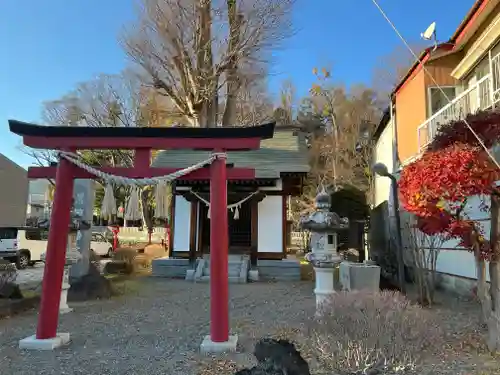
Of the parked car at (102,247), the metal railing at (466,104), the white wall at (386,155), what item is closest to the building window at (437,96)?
the metal railing at (466,104)

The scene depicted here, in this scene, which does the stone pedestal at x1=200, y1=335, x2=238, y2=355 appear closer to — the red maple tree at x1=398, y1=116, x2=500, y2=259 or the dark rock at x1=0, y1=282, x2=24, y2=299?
the red maple tree at x1=398, y1=116, x2=500, y2=259

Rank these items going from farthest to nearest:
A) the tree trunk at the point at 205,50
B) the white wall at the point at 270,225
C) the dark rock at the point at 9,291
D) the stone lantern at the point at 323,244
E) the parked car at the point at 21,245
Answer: the tree trunk at the point at 205,50
the parked car at the point at 21,245
the white wall at the point at 270,225
the dark rock at the point at 9,291
the stone lantern at the point at 323,244

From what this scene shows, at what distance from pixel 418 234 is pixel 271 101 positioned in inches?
841

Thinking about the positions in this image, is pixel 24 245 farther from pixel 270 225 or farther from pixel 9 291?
pixel 270 225

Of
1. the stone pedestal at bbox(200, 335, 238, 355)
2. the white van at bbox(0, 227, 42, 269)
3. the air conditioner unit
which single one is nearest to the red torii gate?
the stone pedestal at bbox(200, 335, 238, 355)

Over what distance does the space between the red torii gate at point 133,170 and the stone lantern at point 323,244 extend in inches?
70.1

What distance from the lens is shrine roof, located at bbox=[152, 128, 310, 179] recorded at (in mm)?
13062

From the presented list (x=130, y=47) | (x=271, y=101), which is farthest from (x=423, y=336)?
(x=271, y=101)

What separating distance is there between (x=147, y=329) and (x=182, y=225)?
773 centimetres

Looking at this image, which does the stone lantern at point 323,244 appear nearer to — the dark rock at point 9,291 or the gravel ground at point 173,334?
the gravel ground at point 173,334

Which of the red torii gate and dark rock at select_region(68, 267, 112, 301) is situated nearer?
the red torii gate

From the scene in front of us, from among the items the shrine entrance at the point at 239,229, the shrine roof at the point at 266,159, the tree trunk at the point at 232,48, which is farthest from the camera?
the tree trunk at the point at 232,48

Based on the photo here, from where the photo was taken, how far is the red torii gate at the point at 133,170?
214 inches

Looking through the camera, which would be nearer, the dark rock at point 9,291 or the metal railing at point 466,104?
the metal railing at point 466,104
